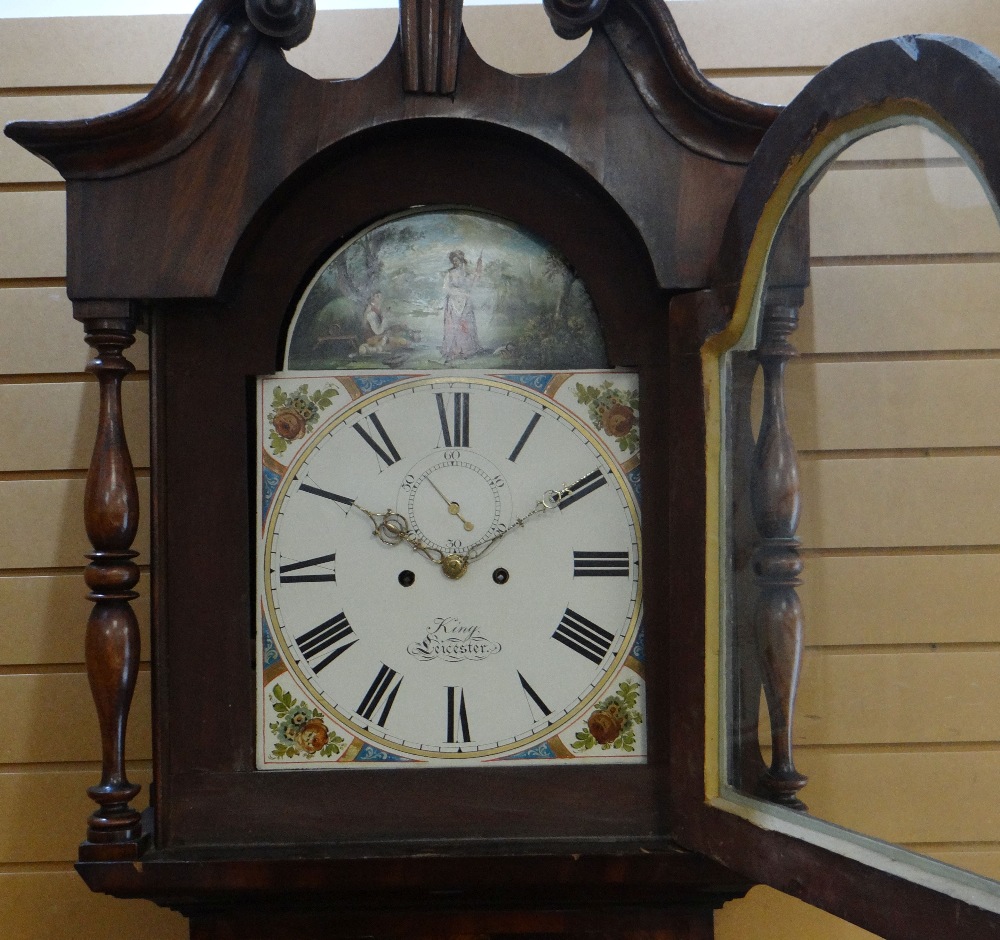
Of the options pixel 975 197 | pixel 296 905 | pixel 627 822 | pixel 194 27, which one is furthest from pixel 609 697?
pixel 194 27

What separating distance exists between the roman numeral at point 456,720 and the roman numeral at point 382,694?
0.19 feet

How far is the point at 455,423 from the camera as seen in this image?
1140 mm

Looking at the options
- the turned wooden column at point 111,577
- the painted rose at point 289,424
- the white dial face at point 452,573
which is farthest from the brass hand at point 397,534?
the turned wooden column at point 111,577

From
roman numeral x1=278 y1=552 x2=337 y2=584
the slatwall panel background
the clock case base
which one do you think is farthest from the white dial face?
the slatwall panel background

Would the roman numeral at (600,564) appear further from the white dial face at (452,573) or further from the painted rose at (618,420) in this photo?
the painted rose at (618,420)

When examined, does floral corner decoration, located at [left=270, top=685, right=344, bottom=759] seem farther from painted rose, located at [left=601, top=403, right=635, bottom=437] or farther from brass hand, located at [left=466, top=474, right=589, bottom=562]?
painted rose, located at [left=601, top=403, right=635, bottom=437]

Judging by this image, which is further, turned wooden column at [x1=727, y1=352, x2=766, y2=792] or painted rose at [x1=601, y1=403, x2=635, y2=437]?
painted rose at [x1=601, y1=403, x2=635, y2=437]

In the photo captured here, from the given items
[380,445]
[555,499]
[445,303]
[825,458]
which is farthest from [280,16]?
[825,458]

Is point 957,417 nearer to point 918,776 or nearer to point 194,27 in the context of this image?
point 918,776

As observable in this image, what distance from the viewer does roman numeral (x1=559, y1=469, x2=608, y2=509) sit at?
114cm

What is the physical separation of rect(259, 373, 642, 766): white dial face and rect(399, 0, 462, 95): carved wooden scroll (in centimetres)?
30

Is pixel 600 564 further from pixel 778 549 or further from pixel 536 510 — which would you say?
pixel 778 549

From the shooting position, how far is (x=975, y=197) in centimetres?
74

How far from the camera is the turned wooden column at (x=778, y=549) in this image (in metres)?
1.00
